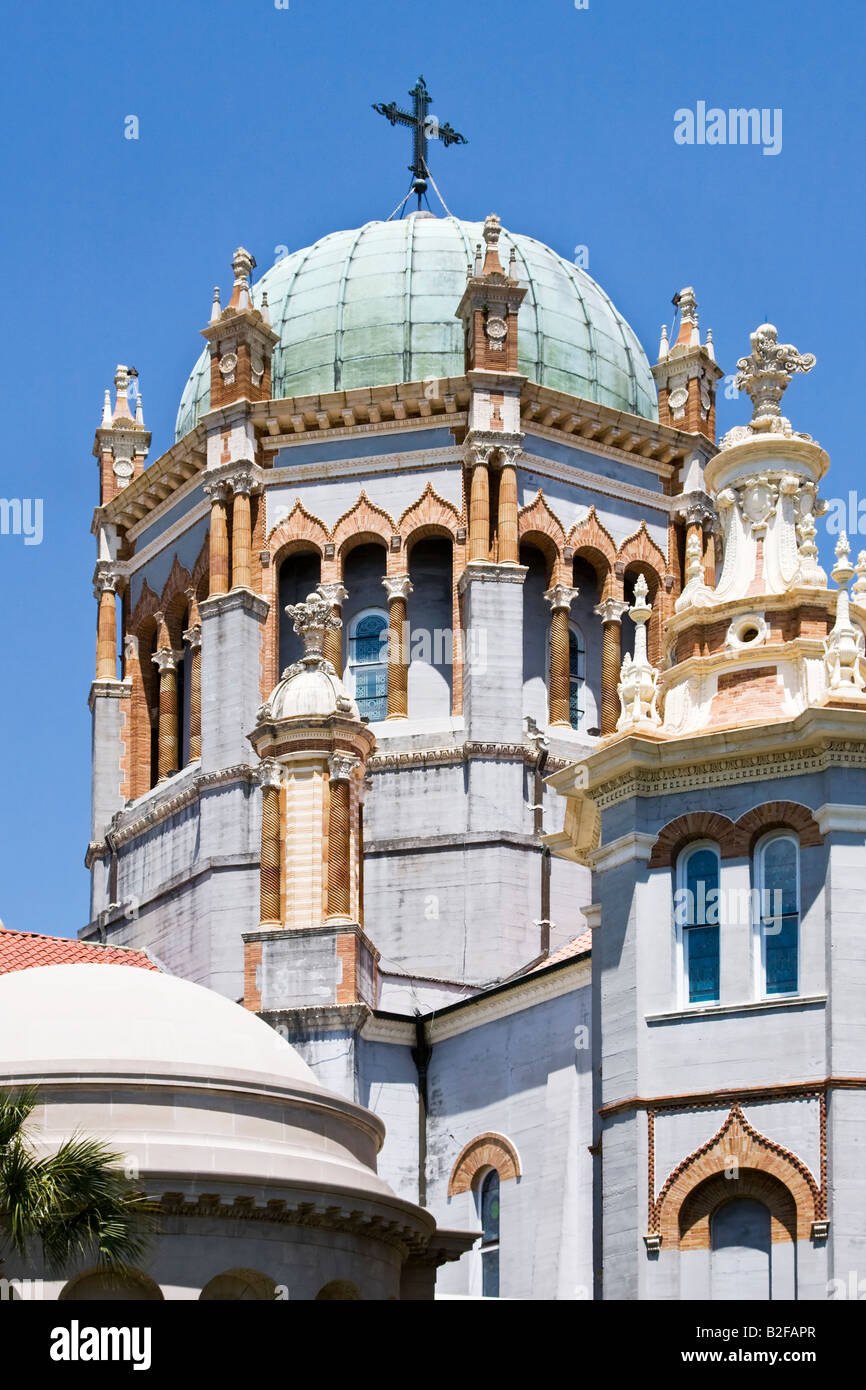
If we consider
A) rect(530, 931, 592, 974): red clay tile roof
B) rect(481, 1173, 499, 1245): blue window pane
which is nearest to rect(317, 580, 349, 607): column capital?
rect(530, 931, 592, 974): red clay tile roof

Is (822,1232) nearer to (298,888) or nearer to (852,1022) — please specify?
(852,1022)

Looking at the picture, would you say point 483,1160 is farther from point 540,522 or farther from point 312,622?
point 540,522

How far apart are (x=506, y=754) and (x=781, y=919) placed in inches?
803

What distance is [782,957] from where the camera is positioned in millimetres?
37938

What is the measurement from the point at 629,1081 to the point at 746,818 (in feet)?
12.9

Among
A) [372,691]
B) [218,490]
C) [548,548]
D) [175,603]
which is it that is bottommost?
[372,691]

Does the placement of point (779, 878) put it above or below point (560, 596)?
below

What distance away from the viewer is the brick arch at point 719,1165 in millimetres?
36656

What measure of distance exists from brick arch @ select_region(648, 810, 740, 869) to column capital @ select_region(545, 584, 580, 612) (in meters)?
22.4

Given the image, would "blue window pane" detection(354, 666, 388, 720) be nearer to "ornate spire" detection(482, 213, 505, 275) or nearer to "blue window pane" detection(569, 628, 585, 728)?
"blue window pane" detection(569, 628, 585, 728)

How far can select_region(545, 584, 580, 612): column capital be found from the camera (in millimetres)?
61062

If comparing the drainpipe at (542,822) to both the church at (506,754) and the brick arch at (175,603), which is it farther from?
the brick arch at (175,603)

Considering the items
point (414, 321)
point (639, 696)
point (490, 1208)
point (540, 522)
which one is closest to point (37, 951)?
point (490, 1208)
